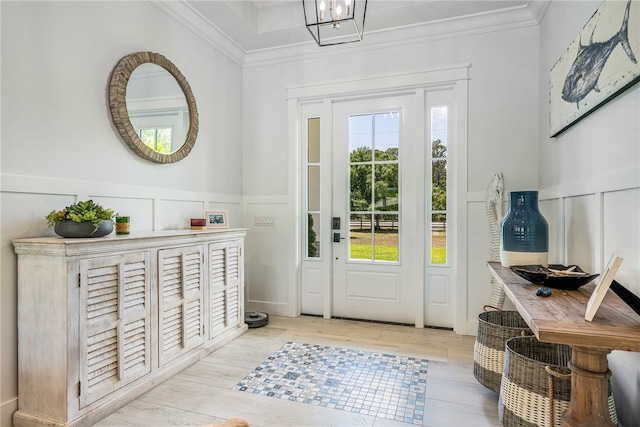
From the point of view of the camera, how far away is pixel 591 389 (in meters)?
1.26

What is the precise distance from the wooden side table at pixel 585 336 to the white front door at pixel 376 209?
78.4 inches

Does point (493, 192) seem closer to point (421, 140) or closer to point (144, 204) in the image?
point (421, 140)

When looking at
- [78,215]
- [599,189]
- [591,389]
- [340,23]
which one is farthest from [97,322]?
[340,23]

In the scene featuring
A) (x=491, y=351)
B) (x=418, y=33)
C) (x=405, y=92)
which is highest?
(x=418, y=33)

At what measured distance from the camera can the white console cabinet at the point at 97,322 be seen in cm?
175

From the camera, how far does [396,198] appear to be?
139 inches

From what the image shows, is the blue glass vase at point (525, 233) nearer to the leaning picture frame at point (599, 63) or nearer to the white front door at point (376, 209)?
the leaning picture frame at point (599, 63)

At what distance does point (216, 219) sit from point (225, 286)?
68 cm

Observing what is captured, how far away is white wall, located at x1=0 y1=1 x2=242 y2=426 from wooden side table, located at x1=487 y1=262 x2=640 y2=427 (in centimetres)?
244

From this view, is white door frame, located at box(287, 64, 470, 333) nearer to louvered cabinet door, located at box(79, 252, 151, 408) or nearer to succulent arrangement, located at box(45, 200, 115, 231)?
louvered cabinet door, located at box(79, 252, 151, 408)

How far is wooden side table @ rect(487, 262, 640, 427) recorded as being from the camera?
41.9 inches

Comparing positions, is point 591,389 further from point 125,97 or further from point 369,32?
point 369,32

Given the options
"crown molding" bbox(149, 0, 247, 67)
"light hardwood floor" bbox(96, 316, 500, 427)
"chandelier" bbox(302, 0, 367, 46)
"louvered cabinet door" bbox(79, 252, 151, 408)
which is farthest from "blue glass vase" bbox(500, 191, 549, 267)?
"crown molding" bbox(149, 0, 247, 67)

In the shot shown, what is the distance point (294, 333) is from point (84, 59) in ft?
8.60
